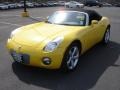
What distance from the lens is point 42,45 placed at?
16.7 feet

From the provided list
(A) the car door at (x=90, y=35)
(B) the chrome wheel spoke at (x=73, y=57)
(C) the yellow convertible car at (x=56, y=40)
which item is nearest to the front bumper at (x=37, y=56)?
(C) the yellow convertible car at (x=56, y=40)

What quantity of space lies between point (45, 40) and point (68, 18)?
1.69 metres

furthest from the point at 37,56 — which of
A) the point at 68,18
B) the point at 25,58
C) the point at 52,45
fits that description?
the point at 68,18

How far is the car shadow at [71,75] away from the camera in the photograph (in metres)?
4.84

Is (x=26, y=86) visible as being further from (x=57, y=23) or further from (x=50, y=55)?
(x=57, y=23)

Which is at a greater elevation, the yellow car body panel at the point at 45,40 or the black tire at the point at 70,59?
the yellow car body panel at the point at 45,40

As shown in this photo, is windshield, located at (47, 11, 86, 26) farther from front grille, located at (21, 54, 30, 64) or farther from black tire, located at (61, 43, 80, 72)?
front grille, located at (21, 54, 30, 64)

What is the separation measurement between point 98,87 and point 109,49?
319 cm

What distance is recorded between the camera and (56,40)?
17.1 ft

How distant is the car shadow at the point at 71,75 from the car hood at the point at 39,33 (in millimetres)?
→ 692

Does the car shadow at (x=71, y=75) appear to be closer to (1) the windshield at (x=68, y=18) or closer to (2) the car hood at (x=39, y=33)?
(2) the car hood at (x=39, y=33)

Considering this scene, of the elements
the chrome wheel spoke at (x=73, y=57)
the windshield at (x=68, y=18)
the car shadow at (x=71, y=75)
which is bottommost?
the car shadow at (x=71, y=75)

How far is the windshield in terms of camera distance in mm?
6580

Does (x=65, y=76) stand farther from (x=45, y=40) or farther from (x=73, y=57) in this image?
(x=45, y=40)
